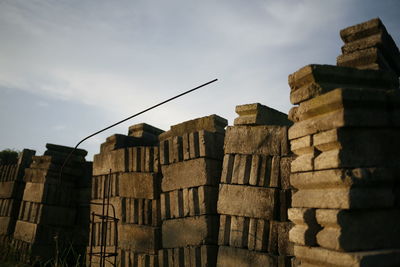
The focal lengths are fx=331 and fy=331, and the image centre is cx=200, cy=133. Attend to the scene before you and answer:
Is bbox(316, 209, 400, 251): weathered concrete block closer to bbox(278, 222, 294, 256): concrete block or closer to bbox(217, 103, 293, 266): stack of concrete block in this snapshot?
bbox(278, 222, 294, 256): concrete block

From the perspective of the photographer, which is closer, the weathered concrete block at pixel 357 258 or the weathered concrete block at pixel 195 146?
the weathered concrete block at pixel 357 258

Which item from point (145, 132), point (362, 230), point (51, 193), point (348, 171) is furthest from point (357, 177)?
point (51, 193)

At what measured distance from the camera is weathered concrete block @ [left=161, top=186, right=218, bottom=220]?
4141 millimetres

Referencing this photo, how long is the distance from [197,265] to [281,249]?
1.22 m

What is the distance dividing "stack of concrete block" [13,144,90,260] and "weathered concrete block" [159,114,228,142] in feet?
9.77

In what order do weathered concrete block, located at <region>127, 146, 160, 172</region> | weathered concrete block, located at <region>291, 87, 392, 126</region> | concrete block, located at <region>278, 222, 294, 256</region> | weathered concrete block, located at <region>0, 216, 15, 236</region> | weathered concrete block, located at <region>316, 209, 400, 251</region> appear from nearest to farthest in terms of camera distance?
weathered concrete block, located at <region>316, 209, 400, 251</region>, weathered concrete block, located at <region>291, 87, 392, 126</region>, concrete block, located at <region>278, 222, 294, 256</region>, weathered concrete block, located at <region>127, 146, 160, 172</region>, weathered concrete block, located at <region>0, 216, 15, 236</region>

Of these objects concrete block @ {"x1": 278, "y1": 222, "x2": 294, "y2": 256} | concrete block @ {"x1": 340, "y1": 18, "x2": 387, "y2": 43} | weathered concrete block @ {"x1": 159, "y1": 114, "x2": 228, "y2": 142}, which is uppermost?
concrete block @ {"x1": 340, "y1": 18, "x2": 387, "y2": 43}

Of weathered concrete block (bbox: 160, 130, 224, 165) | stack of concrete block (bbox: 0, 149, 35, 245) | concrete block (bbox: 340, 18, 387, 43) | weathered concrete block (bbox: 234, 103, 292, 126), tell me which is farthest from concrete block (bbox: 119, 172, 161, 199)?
stack of concrete block (bbox: 0, 149, 35, 245)

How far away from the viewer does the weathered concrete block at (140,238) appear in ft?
15.6

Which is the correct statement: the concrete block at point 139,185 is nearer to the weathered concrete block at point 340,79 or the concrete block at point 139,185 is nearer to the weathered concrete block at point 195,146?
the weathered concrete block at point 195,146

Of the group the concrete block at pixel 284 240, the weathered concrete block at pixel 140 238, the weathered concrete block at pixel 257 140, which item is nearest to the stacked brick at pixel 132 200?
the weathered concrete block at pixel 140 238

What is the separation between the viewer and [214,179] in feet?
14.0

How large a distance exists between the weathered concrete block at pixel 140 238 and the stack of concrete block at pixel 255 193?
1294mm

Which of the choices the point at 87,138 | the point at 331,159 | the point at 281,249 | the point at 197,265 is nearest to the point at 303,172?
the point at 331,159
